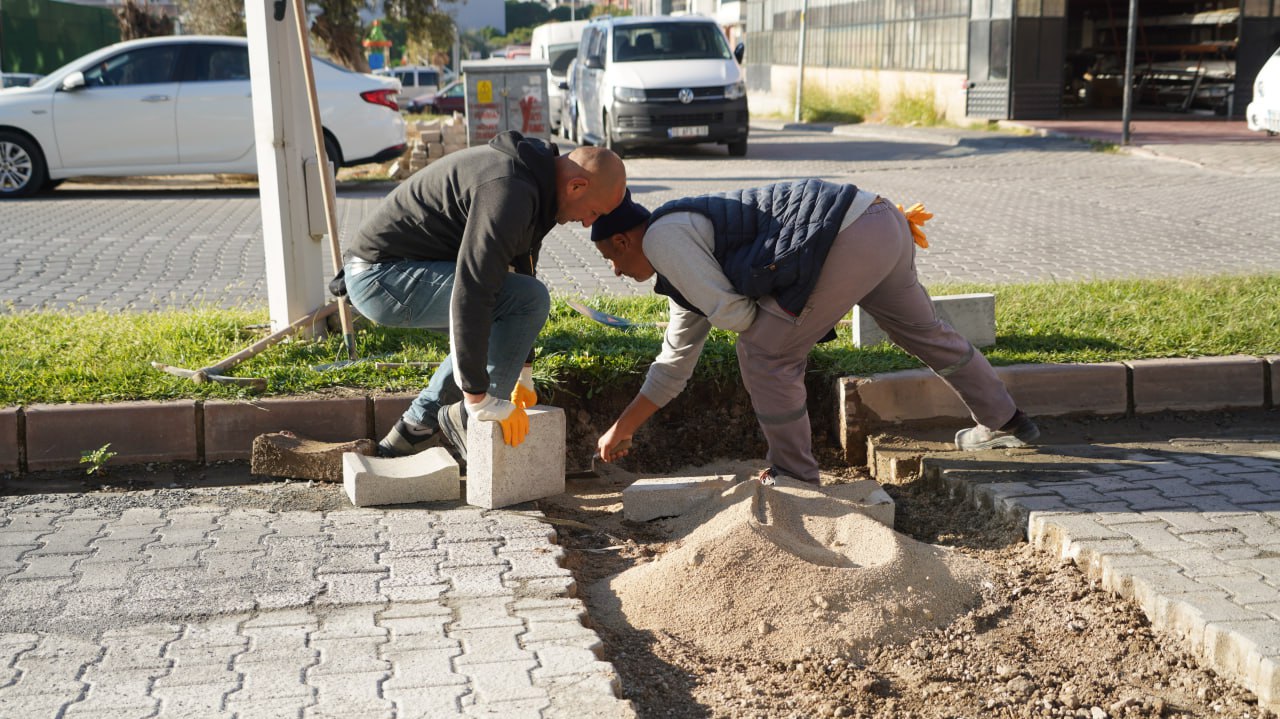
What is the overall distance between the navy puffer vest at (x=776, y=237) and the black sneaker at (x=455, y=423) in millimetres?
967

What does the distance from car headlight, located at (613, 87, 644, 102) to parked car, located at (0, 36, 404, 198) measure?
5.20 meters

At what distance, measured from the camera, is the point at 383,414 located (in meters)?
5.12

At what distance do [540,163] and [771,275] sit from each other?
2.75 feet

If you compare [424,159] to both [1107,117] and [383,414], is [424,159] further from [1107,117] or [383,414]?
[1107,117]

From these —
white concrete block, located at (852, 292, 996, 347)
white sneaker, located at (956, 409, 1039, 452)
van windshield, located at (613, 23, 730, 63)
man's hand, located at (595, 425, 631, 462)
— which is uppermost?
van windshield, located at (613, 23, 730, 63)

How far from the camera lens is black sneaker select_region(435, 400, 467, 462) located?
4621 millimetres

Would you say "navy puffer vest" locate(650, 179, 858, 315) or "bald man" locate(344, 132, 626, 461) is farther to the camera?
"navy puffer vest" locate(650, 179, 858, 315)

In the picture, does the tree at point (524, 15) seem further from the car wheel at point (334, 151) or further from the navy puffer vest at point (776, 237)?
the navy puffer vest at point (776, 237)

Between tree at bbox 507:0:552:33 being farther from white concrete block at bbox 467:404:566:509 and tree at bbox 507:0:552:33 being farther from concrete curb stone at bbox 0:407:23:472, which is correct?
white concrete block at bbox 467:404:566:509

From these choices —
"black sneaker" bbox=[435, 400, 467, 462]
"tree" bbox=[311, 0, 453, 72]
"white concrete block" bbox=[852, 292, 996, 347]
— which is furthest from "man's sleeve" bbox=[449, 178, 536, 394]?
"tree" bbox=[311, 0, 453, 72]

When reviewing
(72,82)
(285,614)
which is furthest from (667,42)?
(285,614)

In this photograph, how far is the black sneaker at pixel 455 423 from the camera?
462 centimetres

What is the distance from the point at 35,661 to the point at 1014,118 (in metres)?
A: 21.5

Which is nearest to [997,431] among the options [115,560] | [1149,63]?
[115,560]
